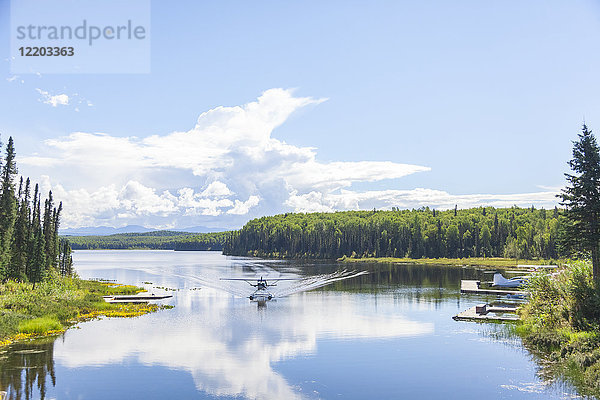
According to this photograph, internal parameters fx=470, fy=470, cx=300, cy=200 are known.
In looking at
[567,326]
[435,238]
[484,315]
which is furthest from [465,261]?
[567,326]

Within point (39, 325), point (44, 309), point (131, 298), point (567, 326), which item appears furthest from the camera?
point (131, 298)

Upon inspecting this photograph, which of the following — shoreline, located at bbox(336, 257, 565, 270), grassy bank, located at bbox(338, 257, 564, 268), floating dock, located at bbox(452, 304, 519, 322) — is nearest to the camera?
floating dock, located at bbox(452, 304, 519, 322)

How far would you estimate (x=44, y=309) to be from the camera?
40.6 metres

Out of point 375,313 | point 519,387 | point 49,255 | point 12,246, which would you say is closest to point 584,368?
point 519,387

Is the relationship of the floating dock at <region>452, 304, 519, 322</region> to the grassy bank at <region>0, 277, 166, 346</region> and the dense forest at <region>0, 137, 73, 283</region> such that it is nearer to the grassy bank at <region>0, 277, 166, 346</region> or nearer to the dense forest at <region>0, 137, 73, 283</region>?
the grassy bank at <region>0, 277, 166, 346</region>

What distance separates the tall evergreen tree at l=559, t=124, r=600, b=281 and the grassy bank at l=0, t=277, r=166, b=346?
1508 inches

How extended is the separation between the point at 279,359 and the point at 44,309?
24.0m

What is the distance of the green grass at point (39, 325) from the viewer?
115ft

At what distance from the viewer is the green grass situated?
115 feet

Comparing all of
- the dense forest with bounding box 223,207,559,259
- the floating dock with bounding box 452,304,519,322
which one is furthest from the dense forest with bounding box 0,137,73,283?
the dense forest with bounding box 223,207,559,259

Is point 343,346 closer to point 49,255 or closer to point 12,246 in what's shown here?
point 12,246

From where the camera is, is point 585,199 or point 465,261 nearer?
point 585,199

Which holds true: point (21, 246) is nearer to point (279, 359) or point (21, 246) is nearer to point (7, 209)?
point (7, 209)

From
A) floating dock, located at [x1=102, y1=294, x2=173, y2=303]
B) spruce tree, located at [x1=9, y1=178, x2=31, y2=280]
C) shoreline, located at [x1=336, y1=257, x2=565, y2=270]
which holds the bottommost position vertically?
shoreline, located at [x1=336, y1=257, x2=565, y2=270]
